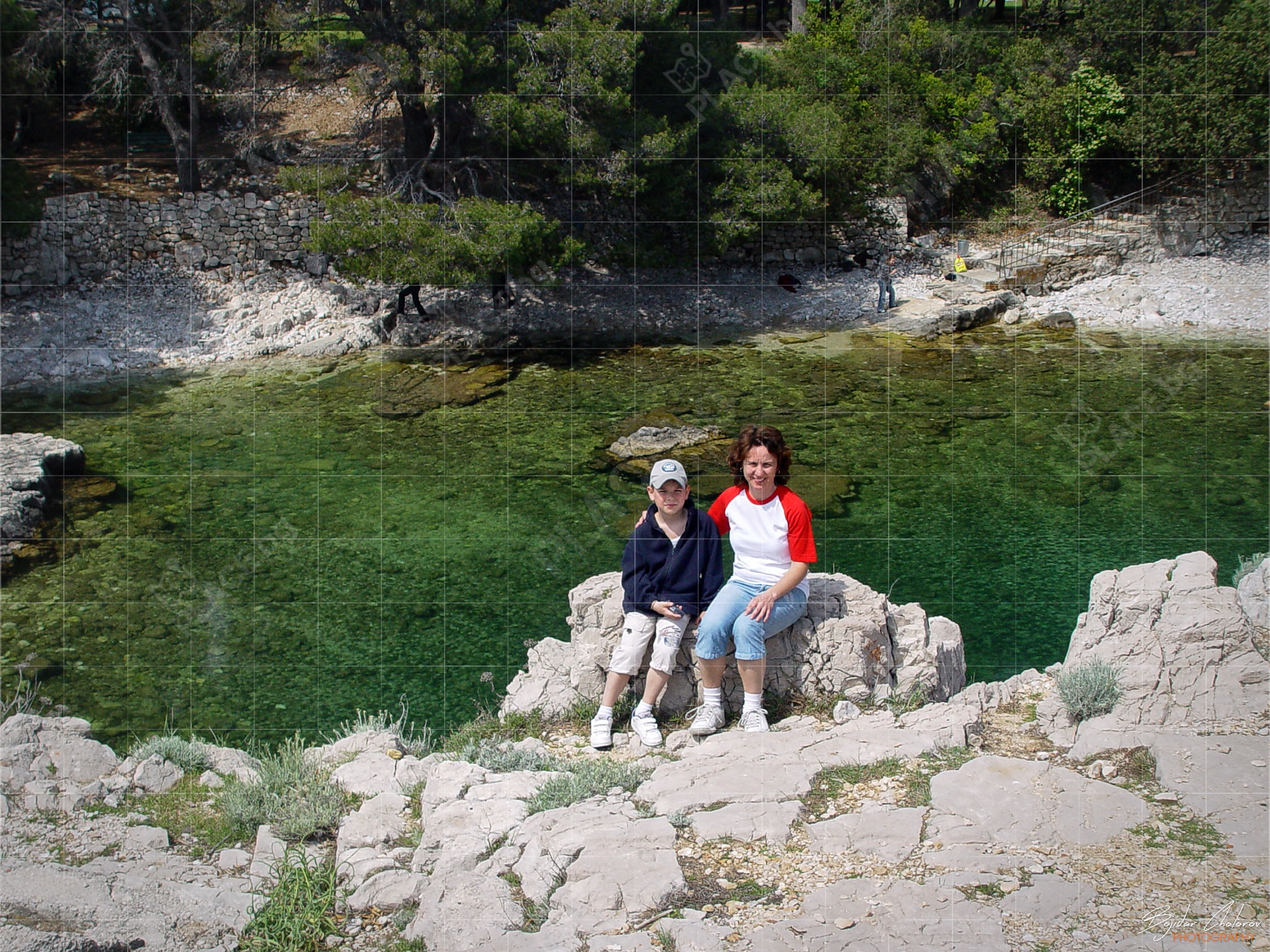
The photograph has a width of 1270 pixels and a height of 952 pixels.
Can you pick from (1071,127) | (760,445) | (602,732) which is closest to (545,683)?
(602,732)

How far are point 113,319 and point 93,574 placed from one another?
8.65m

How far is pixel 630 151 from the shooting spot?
1842 centimetres

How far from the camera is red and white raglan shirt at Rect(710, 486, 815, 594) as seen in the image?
631 centimetres

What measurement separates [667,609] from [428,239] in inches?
→ 476

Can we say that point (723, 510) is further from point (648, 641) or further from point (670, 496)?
point (648, 641)

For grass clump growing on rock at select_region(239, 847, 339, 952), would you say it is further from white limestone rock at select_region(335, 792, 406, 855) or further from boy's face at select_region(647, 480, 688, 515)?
boy's face at select_region(647, 480, 688, 515)

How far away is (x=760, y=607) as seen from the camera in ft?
20.4

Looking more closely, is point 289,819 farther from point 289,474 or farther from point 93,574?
point 289,474

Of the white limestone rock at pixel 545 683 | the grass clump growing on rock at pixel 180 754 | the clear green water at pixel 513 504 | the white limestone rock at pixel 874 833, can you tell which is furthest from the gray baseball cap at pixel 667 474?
the clear green water at pixel 513 504

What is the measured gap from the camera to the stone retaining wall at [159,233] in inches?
769

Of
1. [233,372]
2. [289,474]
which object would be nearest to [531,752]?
[289,474]

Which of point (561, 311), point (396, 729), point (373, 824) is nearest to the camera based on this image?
point (373, 824)

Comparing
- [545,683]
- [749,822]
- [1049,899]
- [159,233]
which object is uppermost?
[159,233]

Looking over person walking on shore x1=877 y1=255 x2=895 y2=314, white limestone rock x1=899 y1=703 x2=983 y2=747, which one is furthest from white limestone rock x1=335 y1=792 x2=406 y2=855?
person walking on shore x1=877 y1=255 x2=895 y2=314
